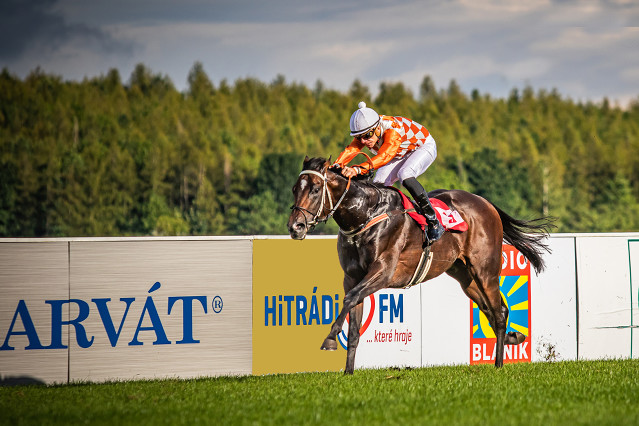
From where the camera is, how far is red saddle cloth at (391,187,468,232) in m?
8.33

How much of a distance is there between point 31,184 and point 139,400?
76661 mm

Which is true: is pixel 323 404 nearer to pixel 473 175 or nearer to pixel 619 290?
pixel 619 290

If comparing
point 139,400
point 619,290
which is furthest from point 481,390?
point 619,290

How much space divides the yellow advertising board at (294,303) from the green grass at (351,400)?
1031 mm

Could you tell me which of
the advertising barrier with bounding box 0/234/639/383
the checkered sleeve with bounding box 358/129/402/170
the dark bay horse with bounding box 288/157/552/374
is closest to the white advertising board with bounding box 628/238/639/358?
the advertising barrier with bounding box 0/234/639/383

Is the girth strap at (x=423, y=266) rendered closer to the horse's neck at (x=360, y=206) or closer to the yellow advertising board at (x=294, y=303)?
the horse's neck at (x=360, y=206)

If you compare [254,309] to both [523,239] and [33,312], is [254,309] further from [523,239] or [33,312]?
[523,239]

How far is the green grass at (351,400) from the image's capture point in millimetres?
5789

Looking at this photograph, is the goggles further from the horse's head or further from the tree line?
the tree line

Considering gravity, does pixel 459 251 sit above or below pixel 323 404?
above

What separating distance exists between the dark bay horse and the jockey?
0.17 meters

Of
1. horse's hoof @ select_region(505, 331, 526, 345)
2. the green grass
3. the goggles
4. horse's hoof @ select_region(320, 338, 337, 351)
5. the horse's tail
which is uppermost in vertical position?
the goggles

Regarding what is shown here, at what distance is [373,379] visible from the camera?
772cm

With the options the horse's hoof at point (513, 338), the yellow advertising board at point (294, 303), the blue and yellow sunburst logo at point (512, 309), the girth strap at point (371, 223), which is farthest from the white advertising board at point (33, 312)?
the blue and yellow sunburst logo at point (512, 309)
